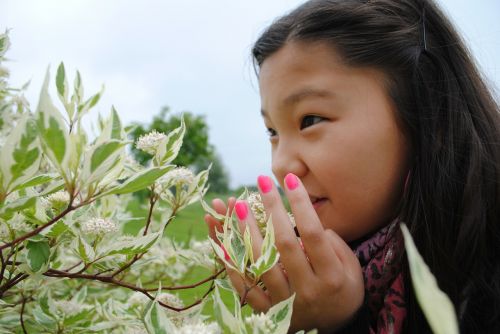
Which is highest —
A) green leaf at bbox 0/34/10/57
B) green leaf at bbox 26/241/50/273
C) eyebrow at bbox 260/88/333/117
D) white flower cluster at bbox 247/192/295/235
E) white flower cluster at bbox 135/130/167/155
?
green leaf at bbox 0/34/10/57

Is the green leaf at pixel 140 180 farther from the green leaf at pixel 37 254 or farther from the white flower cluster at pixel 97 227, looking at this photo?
the white flower cluster at pixel 97 227

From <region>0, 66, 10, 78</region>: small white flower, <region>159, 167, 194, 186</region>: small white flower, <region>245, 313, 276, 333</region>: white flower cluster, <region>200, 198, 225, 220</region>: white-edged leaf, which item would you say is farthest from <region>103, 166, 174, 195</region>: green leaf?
<region>0, 66, 10, 78</region>: small white flower

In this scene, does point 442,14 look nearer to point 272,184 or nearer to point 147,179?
point 272,184

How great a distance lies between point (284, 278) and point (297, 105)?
32 centimetres

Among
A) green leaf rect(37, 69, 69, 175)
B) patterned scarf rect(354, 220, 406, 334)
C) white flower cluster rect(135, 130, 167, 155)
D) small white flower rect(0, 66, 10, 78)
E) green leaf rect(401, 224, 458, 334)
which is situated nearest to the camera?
green leaf rect(401, 224, 458, 334)

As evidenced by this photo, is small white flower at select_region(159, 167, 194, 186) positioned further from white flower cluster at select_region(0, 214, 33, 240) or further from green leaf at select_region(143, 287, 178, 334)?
green leaf at select_region(143, 287, 178, 334)

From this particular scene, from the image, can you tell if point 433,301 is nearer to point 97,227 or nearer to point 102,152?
point 102,152

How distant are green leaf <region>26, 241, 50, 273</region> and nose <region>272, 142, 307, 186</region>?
43 centimetres

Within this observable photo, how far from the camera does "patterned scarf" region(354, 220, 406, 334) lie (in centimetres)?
82

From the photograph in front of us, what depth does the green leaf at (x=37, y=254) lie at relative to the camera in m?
0.70

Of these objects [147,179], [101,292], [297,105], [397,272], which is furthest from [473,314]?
[101,292]

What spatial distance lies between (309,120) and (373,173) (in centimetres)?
15

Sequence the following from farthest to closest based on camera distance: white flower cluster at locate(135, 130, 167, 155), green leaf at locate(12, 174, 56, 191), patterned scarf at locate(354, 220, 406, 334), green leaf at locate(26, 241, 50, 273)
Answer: white flower cluster at locate(135, 130, 167, 155)
patterned scarf at locate(354, 220, 406, 334)
green leaf at locate(26, 241, 50, 273)
green leaf at locate(12, 174, 56, 191)

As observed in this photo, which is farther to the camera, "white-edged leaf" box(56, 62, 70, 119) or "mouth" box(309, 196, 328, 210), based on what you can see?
"mouth" box(309, 196, 328, 210)
